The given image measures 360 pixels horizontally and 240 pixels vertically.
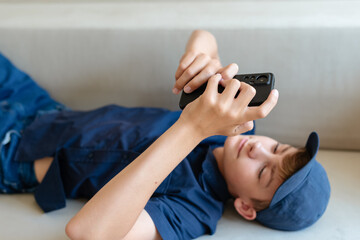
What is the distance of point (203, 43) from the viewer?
104cm

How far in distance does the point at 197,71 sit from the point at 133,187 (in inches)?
11.0

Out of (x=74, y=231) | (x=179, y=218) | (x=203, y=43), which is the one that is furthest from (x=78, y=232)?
(x=203, y=43)

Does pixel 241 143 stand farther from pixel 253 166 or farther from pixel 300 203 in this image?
pixel 300 203

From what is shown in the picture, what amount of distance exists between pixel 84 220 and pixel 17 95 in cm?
68

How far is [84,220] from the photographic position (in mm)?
689

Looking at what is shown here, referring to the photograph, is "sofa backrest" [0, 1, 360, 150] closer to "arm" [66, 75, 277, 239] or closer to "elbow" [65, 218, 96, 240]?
"arm" [66, 75, 277, 239]

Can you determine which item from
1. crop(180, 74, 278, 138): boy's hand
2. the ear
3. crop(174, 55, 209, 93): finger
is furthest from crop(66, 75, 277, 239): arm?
the ear

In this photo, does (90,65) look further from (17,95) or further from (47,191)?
(47,191)

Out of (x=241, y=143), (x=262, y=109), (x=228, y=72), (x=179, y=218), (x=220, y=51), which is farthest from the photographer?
(x=220, y=51)

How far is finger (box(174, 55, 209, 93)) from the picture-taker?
0.80m

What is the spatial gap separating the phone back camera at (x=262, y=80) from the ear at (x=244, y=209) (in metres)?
0.36

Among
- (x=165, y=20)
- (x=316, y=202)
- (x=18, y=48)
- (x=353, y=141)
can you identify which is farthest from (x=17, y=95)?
(x=353, y=141)

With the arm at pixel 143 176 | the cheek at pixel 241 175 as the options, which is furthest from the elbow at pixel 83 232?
the cheek at pixel 241 175

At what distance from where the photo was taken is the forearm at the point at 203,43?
1.01 meters
